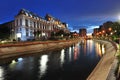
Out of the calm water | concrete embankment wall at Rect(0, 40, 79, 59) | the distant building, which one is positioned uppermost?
the distant building

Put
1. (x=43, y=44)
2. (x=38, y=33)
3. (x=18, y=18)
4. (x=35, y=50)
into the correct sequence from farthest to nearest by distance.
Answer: (x=38, y=33)
(x=18, y=18)
(x=43, y=44)
(x=35, y=50)

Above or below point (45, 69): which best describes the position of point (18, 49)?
above

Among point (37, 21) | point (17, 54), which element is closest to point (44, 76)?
point (17, 54)

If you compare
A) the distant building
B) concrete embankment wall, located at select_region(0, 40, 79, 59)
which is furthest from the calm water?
the distant building

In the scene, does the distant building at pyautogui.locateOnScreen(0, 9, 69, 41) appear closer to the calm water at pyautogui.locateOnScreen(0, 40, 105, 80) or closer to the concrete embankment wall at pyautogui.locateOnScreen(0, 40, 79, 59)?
the concrete embankment wall at pyautogui.locateOnScreen(0, 40, 79, 59)

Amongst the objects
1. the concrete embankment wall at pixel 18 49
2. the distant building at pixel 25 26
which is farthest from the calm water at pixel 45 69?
the distant building at pixel 25 26

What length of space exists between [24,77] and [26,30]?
99.7 metres

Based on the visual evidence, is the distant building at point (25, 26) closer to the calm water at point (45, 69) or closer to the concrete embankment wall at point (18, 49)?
the concrete embankment wall at point (18, 49)

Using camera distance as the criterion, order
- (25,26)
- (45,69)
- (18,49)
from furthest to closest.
→ (25,26) → (18,49) → (45,69)

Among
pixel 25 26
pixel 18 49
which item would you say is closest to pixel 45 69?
pixel 18 49

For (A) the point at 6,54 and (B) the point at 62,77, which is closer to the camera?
Result: (B) the point at 62,77

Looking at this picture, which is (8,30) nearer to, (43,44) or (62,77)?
(43,44)

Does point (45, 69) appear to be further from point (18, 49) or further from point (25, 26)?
point (25, 26)

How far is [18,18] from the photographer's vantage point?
117 meters
